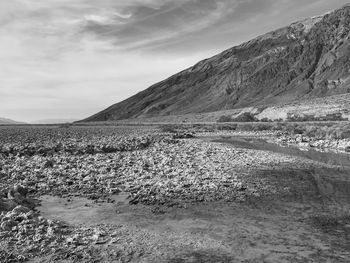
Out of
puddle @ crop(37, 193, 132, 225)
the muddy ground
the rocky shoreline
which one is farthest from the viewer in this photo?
the rocky shoreline

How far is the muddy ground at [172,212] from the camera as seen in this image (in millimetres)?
10195

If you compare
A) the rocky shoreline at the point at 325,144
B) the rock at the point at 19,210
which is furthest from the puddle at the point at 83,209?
the rocky shoreline at the point at 325,144

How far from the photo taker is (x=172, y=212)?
45.2 feet

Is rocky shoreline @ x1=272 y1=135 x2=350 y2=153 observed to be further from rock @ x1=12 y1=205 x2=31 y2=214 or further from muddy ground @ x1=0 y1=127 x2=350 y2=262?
rock @ x1=12 y1=205 x2=31 y2=214

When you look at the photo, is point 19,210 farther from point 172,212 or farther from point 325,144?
point 325,144

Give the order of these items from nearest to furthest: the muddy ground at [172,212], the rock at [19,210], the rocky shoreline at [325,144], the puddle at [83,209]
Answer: the muddy ground at [172,212] → the rock at [19,210] → the puddle at [83,209] → the rocky shoreline at [325,144]

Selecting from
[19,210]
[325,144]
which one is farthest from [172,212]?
[325,144]

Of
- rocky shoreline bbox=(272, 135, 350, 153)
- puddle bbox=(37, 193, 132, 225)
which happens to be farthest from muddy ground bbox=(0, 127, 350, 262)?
rocky shoreline bbox=(272, 135, 350, 153)

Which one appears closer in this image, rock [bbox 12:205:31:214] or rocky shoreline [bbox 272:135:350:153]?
rock [bbox 12:205:31:214]

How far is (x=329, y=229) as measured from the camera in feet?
39.6

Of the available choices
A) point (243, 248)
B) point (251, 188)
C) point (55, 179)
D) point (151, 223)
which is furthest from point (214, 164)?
point (243, 248)

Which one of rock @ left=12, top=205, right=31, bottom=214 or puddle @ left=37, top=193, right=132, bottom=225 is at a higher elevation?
rock @ left=12, top=205, right=31, bottom=214

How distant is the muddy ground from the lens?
1020 cm

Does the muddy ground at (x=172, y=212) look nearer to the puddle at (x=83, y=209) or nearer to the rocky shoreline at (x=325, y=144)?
the puddle at (x=83, y=209)
